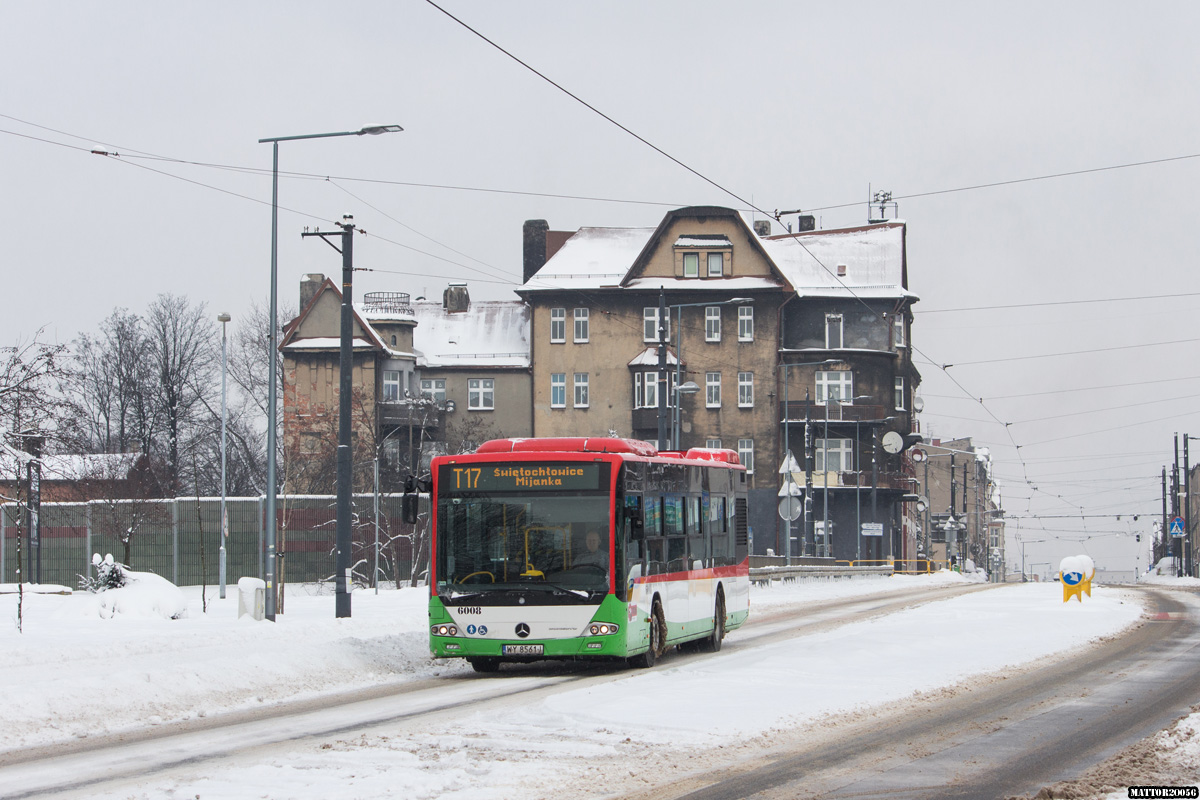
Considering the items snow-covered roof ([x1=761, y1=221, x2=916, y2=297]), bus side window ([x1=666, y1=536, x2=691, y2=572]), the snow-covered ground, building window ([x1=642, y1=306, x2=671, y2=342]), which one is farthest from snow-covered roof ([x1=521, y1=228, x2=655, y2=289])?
bus side window ([x1=666, y1=536, x2=691, y2=572])

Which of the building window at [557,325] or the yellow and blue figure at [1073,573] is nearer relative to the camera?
the yellow and blue figure at [1073,573]

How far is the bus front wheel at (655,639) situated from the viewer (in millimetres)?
18859

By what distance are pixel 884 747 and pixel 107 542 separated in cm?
3630

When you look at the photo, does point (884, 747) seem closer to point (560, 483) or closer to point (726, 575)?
point (560, 483)

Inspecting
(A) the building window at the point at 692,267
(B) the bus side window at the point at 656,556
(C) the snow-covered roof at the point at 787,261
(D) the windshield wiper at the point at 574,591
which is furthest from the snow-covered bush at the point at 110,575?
(A) the building window at the point at 692,267

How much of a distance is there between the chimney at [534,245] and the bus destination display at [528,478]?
210 ft

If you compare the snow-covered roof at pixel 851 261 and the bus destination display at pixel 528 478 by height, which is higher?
the snow-covered roof at pixel 851 261

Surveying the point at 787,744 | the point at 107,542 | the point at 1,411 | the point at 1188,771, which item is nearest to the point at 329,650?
the point at 1,411

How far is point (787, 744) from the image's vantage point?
38.6 feet

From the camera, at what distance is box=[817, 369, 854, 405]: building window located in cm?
7519

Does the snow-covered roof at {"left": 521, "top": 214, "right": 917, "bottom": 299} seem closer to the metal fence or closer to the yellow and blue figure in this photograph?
the metal fence

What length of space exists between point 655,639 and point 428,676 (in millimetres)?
2969

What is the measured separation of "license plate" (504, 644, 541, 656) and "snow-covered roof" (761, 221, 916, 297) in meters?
58.6

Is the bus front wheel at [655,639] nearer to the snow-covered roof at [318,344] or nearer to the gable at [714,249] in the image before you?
the gable at [714,249]
